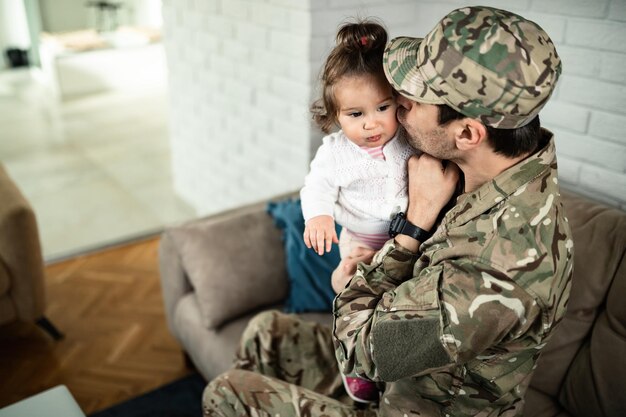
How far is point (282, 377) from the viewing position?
157 centimetres

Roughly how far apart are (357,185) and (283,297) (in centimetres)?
98

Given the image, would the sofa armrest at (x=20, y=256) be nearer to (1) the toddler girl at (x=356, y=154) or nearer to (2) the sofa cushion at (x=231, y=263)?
(2) the sofa cushion at (x=231, y=263)

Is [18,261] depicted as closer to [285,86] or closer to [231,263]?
[231,263]

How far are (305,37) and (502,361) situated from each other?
4.63 feet

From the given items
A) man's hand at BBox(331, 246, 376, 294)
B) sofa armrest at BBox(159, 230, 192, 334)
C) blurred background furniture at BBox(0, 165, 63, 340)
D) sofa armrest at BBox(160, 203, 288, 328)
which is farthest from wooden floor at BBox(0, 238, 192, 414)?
man's hand at BBox(331, 246, 376, 294)

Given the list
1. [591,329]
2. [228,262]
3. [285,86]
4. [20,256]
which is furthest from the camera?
[285,86]

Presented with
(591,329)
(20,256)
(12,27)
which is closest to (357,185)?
(591,329)

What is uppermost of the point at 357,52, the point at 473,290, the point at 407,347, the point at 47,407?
the point at 357,52

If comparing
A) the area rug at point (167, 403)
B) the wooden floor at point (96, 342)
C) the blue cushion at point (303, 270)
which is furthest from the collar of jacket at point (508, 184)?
the wooden floor at point (96, 342)

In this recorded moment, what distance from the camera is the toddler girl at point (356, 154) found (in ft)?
3.36

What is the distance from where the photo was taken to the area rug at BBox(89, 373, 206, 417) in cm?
204

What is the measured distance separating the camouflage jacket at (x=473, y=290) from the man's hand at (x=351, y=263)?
60 mm

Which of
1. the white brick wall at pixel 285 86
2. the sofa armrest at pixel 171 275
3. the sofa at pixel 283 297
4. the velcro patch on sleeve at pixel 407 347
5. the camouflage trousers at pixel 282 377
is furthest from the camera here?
the sofa armrest at pixel 171 275

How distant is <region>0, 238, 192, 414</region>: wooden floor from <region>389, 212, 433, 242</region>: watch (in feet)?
4.88
